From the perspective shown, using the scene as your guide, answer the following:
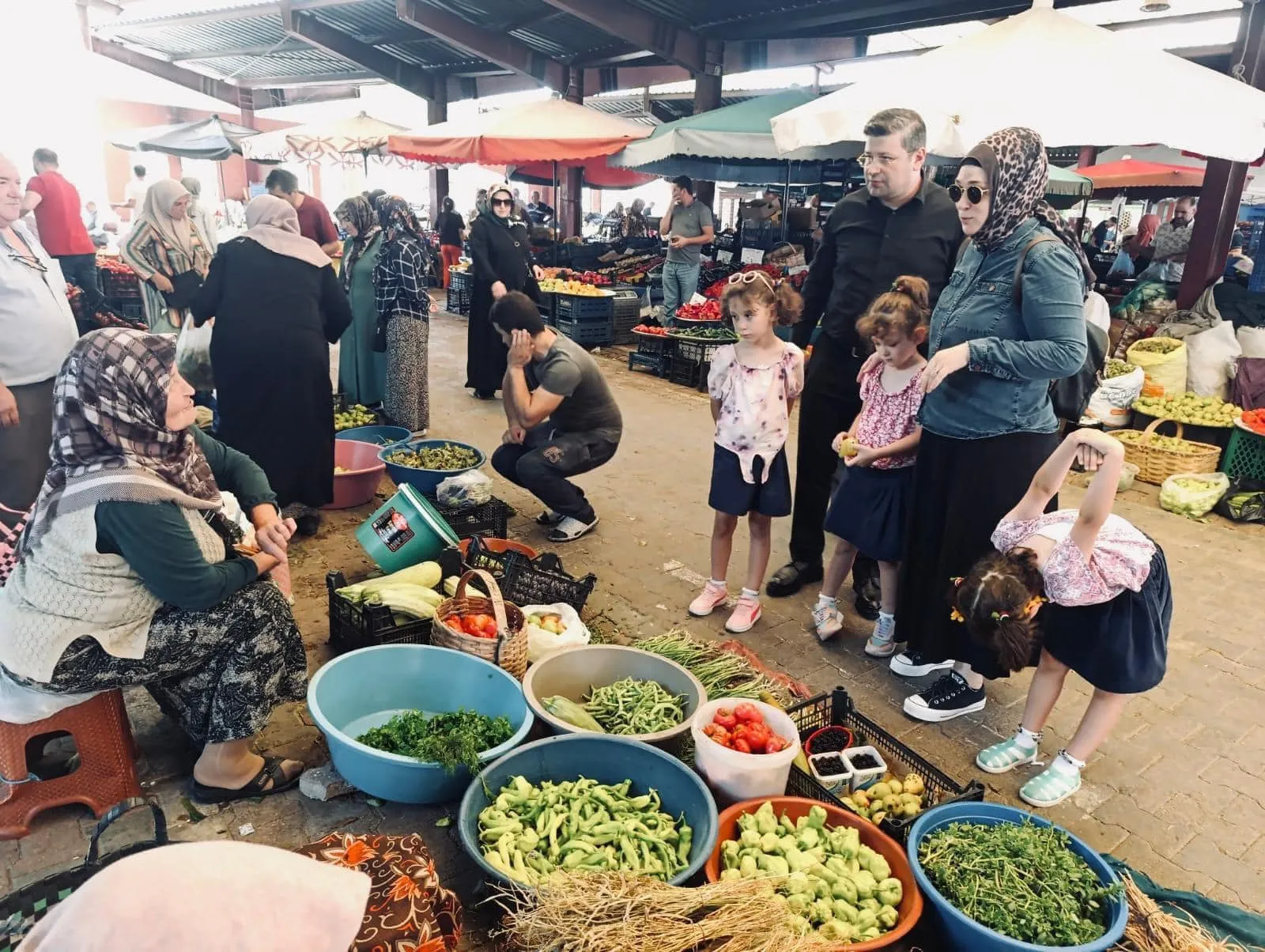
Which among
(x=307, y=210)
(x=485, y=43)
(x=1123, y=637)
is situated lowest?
(x=1123, y=637)

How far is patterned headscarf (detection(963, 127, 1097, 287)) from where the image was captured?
9.34ft

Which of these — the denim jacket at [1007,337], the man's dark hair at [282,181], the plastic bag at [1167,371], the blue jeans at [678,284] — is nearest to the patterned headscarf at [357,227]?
the man's dark hair at [282,181]

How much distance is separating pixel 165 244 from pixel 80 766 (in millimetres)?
4657

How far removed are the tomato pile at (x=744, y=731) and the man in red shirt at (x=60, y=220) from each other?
8.46 m

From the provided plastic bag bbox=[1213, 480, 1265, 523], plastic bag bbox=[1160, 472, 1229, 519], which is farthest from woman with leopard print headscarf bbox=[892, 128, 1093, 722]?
plastic bag bbox=[1213, 480, 1265, 523]

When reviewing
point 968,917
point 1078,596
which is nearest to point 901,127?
point 1078,596

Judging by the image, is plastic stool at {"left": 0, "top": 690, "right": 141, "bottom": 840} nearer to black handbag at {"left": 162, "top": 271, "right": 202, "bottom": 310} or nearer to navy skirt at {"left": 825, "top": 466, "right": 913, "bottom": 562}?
navy skirt at {"left": 825, "top": 466, "right": 913, "bottom": 562}

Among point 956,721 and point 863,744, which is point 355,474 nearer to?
point 863,744

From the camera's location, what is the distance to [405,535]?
4008mm

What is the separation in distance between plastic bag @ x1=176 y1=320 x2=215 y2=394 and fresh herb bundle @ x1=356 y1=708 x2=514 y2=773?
11.0 ft

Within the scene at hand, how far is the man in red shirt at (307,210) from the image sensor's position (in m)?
7.03

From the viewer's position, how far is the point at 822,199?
41.3ft

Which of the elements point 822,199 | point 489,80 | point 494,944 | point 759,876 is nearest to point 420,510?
point 494,944

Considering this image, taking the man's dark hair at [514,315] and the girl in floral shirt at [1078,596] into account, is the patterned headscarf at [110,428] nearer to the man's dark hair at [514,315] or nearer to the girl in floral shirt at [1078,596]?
the man's dark hair at [514,315]
